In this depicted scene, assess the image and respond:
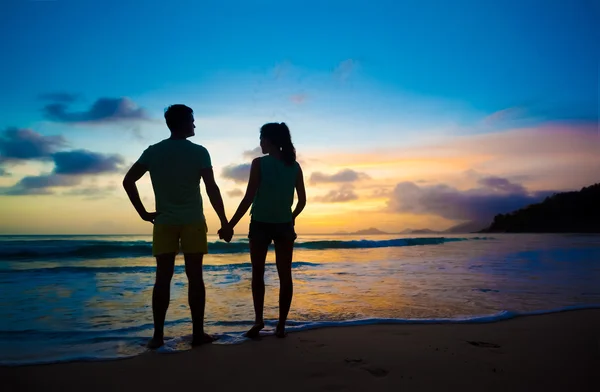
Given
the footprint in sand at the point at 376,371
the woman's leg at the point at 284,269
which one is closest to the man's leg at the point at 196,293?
the woman's leg at the point at 284,269

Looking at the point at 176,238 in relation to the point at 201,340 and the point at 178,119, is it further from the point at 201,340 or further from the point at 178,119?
the point at 178,119

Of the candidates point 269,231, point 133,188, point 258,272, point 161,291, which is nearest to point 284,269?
point 258,272

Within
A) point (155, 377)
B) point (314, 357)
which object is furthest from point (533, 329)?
point (155, 377)

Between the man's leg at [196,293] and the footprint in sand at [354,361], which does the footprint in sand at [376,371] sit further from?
the man's leg at [196,293]

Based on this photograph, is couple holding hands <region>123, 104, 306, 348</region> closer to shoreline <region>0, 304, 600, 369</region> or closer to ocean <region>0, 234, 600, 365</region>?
shoreline <region>0, 304, 600, 369</region>

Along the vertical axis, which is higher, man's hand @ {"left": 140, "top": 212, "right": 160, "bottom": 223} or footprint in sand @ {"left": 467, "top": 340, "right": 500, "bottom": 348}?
man's hand @ {"left": 140, "top": 212, "right": 160, "bottom": 223}

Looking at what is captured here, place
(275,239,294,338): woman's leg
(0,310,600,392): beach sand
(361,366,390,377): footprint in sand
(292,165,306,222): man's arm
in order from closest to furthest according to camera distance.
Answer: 1. (0,310,600,392): beach sand
2. (361,366,390,377): footprint in sand
3. (275,239,294,338): woman's leg
4. (292,165,306,222): man's arm

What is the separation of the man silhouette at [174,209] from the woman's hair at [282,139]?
0.68 meters

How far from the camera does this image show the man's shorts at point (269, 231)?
3.81m

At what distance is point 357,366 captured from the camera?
290 centimetres

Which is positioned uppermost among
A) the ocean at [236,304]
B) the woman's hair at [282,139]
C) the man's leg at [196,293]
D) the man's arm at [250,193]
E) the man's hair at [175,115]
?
the man's hair at [175,115]

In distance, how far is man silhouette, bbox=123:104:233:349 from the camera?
3522mm

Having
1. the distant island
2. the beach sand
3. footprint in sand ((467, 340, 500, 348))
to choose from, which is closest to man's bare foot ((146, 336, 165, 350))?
the beach sand

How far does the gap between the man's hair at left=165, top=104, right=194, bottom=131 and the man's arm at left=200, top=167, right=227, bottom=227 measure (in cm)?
48
